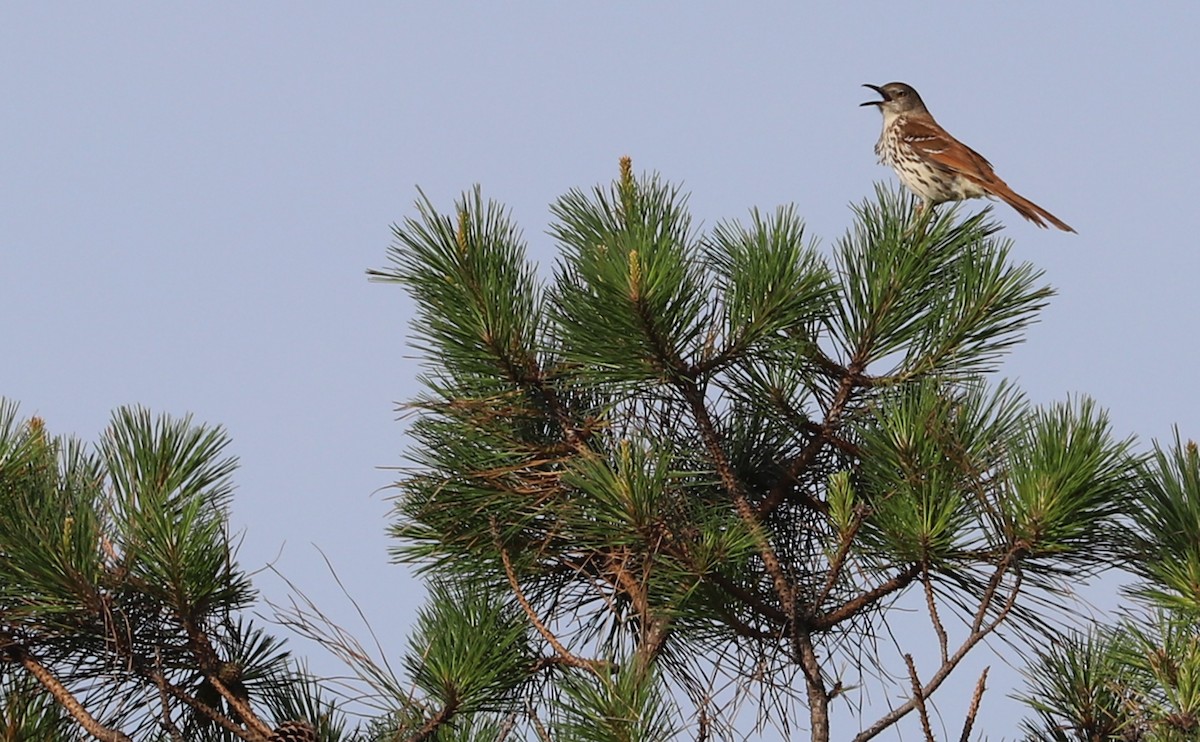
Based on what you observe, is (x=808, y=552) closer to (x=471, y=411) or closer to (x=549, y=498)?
(x=549, y=498)

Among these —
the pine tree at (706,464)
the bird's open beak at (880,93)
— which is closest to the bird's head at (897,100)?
the bird's open beak at (880,93)

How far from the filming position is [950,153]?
7480mm

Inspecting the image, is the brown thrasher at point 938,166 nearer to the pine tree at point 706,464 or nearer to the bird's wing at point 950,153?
the bird's wing at point 950,153

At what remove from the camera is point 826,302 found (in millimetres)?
3932

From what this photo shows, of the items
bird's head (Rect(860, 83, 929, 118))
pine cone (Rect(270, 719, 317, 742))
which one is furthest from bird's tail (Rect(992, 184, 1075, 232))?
pine cone (Rect(270, 719, 317, 742))

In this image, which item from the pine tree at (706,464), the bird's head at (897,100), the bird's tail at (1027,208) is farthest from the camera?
the bird's head at (897,100)

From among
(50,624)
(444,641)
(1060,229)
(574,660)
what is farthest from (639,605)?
(1060,229)

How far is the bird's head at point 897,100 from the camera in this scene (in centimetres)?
866

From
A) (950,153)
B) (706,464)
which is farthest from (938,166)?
(706,464)

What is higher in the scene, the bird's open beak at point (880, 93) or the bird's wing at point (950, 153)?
the bird's open beak at point (880, 93)

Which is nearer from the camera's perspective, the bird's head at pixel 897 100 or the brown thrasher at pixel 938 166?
the brown thrasher at pixel 938 166

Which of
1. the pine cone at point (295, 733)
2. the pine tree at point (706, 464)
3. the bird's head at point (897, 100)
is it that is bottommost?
the pine cone at point (295, 733)

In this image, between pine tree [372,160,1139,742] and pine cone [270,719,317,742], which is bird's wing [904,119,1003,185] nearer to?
pine tree [372,160,1139,742]

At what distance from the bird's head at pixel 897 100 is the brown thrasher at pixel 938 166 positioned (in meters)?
0.34
